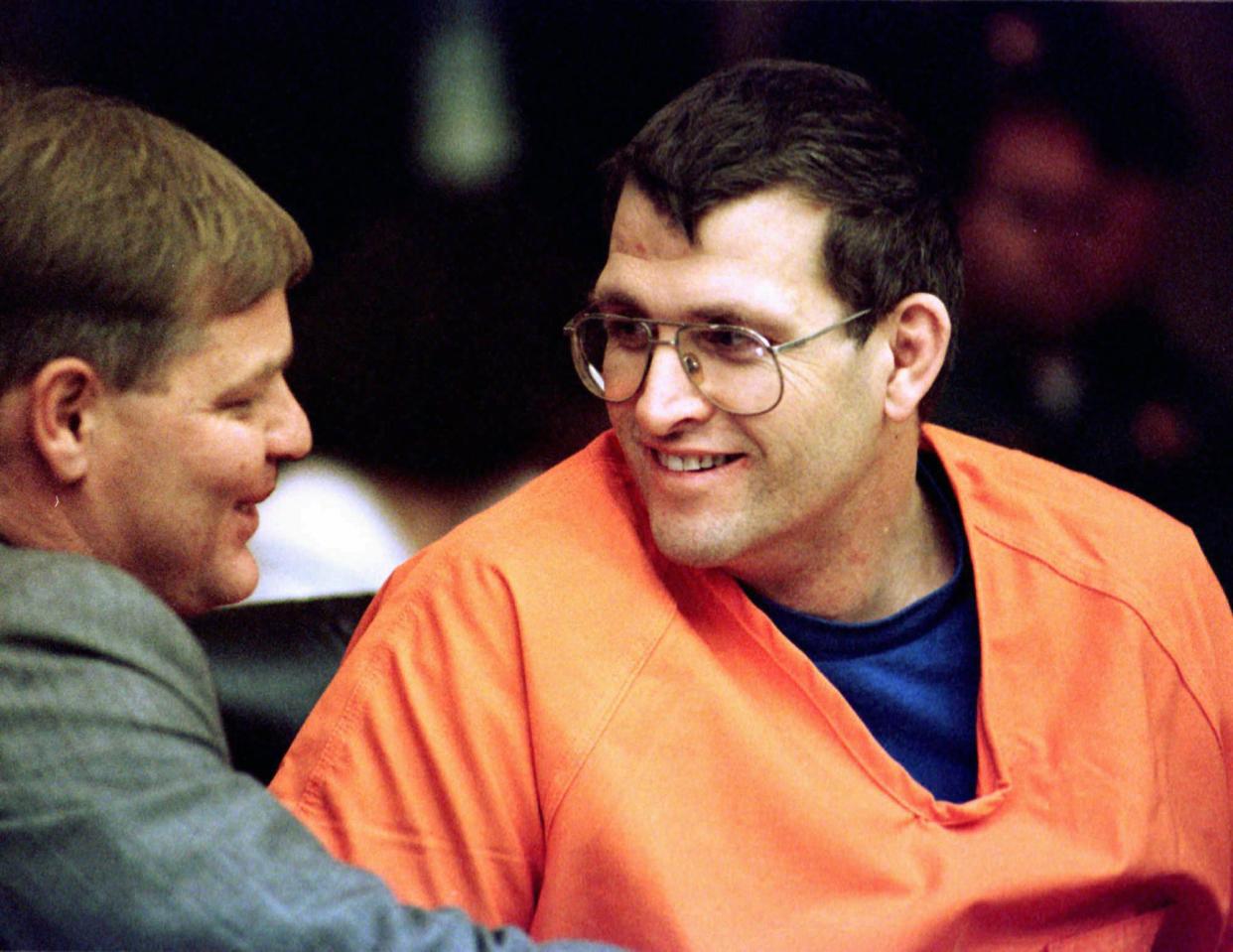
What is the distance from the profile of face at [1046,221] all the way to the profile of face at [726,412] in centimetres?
69

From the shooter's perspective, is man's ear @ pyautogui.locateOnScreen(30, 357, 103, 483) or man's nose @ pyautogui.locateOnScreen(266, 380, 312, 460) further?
man's nose @ pyautogui.locateOnScreen(266, 380, 312, 460)

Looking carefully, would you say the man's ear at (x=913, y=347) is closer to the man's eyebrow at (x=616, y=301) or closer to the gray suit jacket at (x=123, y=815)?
the man's eyebrow at (x=616, y=301)

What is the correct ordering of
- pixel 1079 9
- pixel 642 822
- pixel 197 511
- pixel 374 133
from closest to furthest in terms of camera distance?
pixel 197 511 < pixel 642 822 < pixel 374 133 < pixel 1079 9

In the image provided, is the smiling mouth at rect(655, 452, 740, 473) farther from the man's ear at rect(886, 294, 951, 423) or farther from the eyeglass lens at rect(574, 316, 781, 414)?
the man's ear at rect(886, 294, 951, 423)

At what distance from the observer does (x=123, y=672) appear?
100cm

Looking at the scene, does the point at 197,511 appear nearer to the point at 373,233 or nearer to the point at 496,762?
the point at 496,762

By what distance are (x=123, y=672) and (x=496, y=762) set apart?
1.63 feet

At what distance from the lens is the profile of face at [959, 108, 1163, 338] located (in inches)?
86.9

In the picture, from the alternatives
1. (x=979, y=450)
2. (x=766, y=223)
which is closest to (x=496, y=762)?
(x=766, y=223)

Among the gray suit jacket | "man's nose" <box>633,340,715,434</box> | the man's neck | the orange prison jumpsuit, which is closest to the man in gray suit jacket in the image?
the gray suit jacket

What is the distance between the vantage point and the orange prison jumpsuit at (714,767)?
4.63 feet

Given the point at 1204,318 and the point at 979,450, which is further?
the point at 1204,318

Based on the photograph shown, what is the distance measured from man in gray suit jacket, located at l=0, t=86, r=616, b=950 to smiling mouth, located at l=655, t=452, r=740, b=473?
1.20 feet

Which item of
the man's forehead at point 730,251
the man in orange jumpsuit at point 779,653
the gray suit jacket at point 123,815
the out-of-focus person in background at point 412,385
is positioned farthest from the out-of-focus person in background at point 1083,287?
the gray suit jacket at point 123,815
